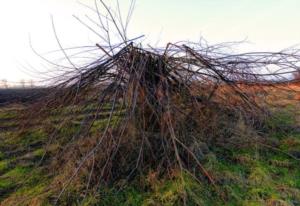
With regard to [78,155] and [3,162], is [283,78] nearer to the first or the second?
Result: [78,155]

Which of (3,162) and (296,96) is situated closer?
(3,162)

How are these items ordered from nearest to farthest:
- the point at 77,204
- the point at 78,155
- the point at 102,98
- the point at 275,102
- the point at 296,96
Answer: the point at 77,204, the point at 102,98, the point at 78,155, the point at 275,102, the point at 296,96

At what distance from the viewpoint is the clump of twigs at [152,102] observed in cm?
342

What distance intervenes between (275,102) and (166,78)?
4.10 metres

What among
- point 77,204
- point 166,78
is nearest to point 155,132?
point 166,78

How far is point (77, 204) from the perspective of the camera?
3006 millimetres

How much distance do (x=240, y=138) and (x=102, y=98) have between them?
7.05 ft

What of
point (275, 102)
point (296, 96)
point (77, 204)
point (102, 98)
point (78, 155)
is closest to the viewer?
point (77, 204)

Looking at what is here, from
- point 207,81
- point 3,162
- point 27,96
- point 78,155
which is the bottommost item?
point 3,162

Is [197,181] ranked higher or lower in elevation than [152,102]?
lower

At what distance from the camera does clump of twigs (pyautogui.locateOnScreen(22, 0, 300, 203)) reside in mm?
3418

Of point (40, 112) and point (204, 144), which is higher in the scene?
point (40, 112)

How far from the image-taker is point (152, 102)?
11.8 ft

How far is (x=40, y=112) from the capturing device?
400 cm
